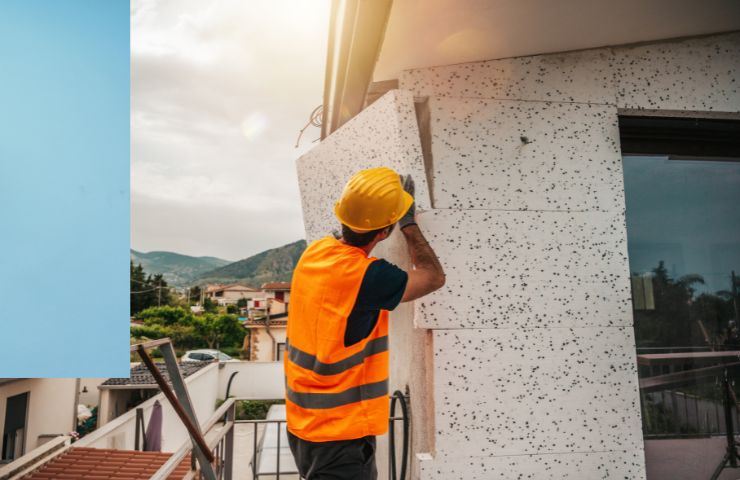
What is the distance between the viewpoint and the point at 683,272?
254 centimetres

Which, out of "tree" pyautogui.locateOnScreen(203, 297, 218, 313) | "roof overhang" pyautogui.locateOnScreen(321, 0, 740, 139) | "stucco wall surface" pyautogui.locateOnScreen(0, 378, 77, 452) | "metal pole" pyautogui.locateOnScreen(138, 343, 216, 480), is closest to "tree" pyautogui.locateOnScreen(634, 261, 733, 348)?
"roof overhang" pyautogui.locateOnScreen(321, 0, 740, 139)

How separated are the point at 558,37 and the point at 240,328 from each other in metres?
65.7

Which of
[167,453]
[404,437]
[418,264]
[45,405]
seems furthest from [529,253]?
[45,405]

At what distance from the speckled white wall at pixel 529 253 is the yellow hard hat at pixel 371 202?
406 millimetres

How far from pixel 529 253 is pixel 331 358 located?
3.86 ft

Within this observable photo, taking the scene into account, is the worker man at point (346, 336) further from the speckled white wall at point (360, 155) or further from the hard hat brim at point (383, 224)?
the speckled white wall at point (360, 155)

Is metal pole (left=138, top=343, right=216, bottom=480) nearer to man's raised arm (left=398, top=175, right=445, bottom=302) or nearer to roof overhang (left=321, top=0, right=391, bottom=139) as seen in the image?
man's raised arm (left=398, top=175, right=445, bottom=302)

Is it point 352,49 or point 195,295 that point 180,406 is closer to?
point 352,49

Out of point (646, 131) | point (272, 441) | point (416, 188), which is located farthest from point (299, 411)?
point (272, 441)

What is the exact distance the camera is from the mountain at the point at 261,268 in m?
117

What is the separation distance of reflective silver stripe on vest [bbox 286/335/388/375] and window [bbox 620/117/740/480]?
1620 millimetres

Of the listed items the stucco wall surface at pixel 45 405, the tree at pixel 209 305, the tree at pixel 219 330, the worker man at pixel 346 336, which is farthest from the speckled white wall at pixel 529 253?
the tree at pixel 209 305

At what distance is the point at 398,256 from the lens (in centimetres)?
237

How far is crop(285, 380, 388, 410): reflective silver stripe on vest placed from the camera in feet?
5.42
